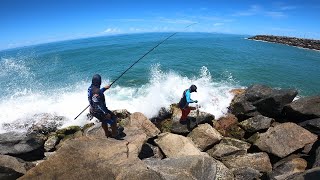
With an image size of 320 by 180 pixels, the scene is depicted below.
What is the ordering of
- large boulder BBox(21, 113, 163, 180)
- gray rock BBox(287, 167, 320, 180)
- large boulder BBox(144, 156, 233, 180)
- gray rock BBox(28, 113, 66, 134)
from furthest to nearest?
1. gray rock BBox(28, 113, 66, 134)
2. large boulder BBox(144, 156, 233, 180)
3. gray rock BBox(287, 167, 320, 180)
4. large boulder BBox(21, 113, 163, 180)

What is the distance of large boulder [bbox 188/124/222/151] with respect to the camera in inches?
381

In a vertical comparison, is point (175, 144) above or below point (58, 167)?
below

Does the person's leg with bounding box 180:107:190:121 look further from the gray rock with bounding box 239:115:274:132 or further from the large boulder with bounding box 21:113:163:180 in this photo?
the large boulder with bounding box 21:113:163:180

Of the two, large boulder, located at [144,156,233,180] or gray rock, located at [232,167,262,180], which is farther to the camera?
gray rock, located at [232,167,262,180]

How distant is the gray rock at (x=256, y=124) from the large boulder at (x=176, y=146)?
3.30 meters

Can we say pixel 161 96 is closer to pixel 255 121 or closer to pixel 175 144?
pixel 255 121

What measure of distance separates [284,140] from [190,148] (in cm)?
327

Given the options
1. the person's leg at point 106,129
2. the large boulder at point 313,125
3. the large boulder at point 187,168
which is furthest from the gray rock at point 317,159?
the person's leg at point 106,129

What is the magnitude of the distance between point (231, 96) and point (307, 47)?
51.0 meters

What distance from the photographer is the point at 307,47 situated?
57.9 m

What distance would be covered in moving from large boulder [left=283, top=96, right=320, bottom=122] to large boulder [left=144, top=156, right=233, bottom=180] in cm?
588

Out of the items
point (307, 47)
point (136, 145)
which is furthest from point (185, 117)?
point (307, 47)

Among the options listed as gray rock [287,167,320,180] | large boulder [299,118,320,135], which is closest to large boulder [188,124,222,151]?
large boulder [299,118,320,135]

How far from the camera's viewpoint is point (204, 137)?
388 inches
